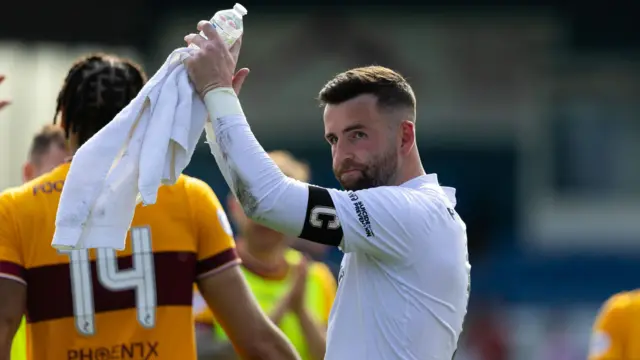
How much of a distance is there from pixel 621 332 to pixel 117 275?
2.47m

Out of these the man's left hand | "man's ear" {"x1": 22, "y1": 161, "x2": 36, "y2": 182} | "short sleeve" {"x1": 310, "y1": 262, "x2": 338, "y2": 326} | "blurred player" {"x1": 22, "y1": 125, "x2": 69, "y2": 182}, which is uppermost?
the man's left hand

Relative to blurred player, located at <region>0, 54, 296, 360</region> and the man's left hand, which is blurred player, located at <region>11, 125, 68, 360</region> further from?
the man's left hand

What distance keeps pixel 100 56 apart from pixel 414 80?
14421 mm

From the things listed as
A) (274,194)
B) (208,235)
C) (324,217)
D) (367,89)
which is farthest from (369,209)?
(208,235)

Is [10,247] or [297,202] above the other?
[297,202]

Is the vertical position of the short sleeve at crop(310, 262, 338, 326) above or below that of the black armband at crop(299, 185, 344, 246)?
below

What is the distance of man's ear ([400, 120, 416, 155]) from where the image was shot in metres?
3.61

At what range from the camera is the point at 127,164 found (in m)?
3.34

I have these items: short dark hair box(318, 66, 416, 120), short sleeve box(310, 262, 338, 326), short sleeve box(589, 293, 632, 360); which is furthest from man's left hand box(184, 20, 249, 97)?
short sleeve box(310, 262, 338, 326)

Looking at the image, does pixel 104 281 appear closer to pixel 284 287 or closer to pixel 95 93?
pixel 95 93

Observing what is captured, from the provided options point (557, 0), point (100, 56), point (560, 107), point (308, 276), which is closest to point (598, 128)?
point (560, 107)

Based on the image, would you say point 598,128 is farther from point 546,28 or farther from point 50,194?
point 50,194

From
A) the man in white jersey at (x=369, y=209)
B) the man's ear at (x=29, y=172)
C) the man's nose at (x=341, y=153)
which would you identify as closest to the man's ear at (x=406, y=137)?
the man in white jersey at (x=369, y=209)

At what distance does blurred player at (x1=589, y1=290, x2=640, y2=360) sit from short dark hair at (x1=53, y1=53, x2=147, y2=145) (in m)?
2.45
